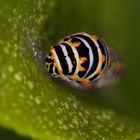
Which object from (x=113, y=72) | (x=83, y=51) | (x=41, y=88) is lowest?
(x=41, y=88)

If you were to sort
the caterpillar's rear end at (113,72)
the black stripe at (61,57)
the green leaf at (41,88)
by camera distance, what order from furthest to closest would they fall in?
1. the caterpillar's rear end at (113,72)
2. the black stripe at (61,57)
3. the green leaf at (41,88)

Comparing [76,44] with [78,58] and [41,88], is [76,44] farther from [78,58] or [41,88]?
[41,88]

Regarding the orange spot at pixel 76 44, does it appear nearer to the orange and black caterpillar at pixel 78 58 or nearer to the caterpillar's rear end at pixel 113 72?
the orange and black caterpillar at pixel 78 58

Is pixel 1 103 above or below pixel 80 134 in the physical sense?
below

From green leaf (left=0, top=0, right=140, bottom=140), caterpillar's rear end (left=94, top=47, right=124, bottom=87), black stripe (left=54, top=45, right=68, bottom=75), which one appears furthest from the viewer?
caterpillar's rear end (left=94, top=47, right=124, bottom=87)

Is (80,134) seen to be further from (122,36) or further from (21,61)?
(122,36)

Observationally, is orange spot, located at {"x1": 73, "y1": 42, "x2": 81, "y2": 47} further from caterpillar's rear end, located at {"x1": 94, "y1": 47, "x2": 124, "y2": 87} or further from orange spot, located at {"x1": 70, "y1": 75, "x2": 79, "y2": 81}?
caterpillar's rear end, located at {"x1": 94, "y1": 47, "x2": 124, "y2": 87}

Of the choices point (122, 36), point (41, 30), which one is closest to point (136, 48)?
point (122, 36)

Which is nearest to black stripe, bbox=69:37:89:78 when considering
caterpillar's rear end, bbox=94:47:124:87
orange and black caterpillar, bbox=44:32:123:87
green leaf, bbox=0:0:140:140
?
orange and black caterpillar, bbox=44:32:123:87

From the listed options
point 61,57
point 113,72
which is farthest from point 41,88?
point 113,72

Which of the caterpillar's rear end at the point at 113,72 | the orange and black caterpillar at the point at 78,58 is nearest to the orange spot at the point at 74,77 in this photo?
the orange and black caterpillar at the point at 78,58

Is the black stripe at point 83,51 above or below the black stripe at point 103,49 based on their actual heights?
below
